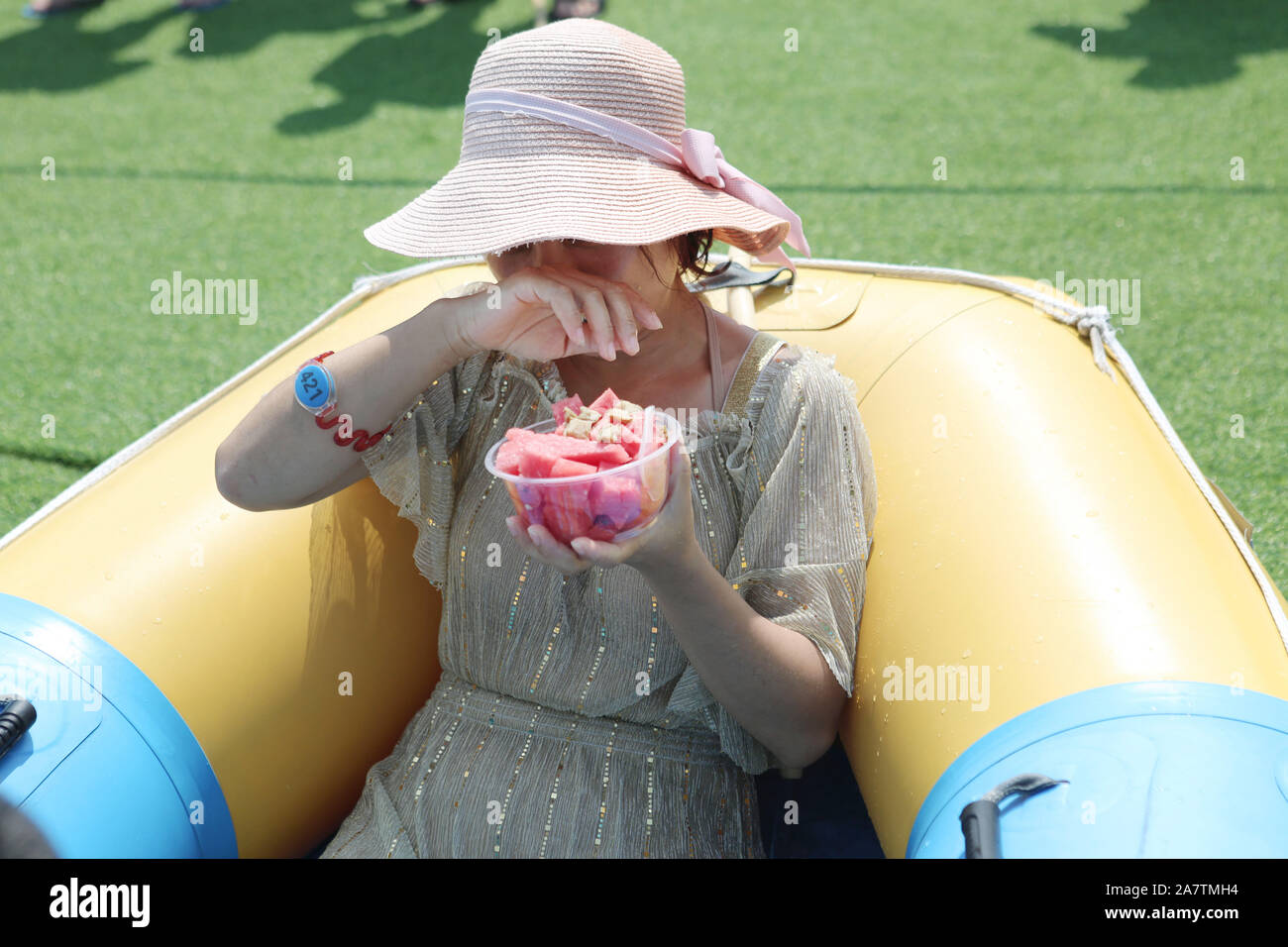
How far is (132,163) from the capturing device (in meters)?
4.82

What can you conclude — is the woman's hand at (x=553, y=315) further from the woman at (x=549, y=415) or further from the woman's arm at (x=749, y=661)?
the woman's arm at (x=749, y=661)

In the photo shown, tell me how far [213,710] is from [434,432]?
485 mm

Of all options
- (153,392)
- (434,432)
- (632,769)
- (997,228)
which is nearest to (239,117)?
(153,392)

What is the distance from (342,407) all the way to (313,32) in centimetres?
576

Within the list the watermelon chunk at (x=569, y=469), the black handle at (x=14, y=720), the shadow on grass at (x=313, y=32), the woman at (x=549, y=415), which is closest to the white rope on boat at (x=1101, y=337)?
the woman at (x=549, y=415)

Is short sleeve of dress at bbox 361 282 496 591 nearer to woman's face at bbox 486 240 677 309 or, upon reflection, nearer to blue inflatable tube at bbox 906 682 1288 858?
woman's face at bbox 486 240 677 309

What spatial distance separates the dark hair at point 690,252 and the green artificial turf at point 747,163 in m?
1.46

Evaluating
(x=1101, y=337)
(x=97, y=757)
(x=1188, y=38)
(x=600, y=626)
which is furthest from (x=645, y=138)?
(x=1188, y=38)

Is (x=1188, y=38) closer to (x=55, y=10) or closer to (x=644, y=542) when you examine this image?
(x=644, y=542)

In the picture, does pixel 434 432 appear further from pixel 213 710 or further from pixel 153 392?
pixel 153 392

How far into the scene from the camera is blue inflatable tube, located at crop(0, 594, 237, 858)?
1289 millimetres

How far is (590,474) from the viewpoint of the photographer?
1033 millimetres

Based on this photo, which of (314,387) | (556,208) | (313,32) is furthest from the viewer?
(313,32)
